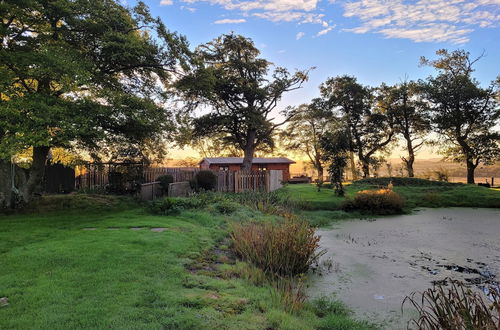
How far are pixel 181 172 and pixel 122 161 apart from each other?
3.57 metres

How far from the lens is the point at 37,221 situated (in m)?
9.16

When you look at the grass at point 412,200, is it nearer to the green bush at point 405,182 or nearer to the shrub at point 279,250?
the green bush at point 405,182

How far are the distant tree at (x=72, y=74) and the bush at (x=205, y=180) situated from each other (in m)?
4.54

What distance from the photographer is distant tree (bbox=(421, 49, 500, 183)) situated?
3056 centimetres

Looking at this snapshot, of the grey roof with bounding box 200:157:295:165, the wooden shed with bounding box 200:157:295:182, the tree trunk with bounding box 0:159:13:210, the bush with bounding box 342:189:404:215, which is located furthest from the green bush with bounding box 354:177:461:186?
the tree trunk with bounding box 0:159:13:210

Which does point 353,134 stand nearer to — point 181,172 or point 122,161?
point 181,172

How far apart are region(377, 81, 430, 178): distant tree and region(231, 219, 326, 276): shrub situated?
31.5m

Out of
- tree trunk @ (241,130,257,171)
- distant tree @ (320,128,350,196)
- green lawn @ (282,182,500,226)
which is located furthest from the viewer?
tree trunk @ (241,130,257,171)

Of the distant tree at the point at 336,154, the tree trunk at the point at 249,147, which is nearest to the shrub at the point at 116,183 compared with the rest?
the tree trunk at the point at 249,147

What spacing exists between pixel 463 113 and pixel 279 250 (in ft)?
111

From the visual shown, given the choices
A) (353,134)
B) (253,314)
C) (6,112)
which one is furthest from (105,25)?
(353,134)

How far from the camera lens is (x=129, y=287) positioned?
4.14 metres

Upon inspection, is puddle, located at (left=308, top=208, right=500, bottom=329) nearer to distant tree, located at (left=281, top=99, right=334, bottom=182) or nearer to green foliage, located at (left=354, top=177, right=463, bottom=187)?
green foliage, located at (left=354, top=177, right=463, bottom=187)

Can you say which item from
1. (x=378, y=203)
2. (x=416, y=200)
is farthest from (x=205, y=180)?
(x=416, y=200)
